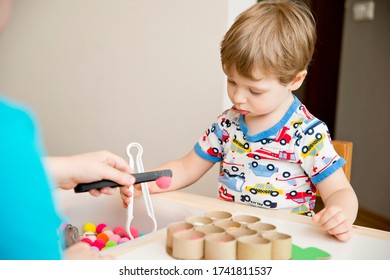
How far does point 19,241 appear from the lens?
1.44ft

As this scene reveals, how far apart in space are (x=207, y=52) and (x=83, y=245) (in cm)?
113

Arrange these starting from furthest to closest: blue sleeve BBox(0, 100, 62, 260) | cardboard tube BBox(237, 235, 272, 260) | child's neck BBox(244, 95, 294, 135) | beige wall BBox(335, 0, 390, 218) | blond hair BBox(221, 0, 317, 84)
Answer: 1. beige wall BBox(335, 0, 390, 218)
2. child's neck BBox(244, 95, 294, 135)
3. blond hair BBox(221, 0, 317, 84)
4. cardboard tube BBox(237, 235, 272, 260)
5. blue sleeve BBox(0, 100, 62, 260)

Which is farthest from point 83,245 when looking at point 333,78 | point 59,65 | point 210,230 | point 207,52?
point 333,78

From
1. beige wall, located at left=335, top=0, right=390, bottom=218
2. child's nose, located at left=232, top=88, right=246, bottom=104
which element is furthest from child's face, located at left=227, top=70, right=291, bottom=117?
beige wall, located at left=335, top=0, right=390, bottom=218

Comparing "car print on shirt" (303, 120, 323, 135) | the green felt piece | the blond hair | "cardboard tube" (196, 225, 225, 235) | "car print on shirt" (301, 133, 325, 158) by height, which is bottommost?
the green felt piece

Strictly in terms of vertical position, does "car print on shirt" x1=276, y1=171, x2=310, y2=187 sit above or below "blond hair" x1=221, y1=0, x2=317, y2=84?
below

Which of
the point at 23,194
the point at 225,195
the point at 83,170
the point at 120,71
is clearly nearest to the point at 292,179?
the point at 225,195

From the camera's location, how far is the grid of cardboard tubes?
2.19 ft

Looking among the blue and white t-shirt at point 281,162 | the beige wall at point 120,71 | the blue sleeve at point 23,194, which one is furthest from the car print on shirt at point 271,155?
the blue sleeve at point 23,194

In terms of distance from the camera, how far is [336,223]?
2.59ft

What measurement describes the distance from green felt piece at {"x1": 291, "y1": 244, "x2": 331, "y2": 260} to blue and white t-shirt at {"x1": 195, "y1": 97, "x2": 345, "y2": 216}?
290 millimetres

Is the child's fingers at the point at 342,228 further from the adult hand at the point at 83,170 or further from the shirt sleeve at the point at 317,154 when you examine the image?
the adult hand at the point at 83,170

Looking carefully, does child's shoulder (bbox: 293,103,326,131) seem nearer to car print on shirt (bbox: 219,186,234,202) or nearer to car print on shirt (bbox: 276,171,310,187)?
car print on shirt (bbox: 276,171,310,187)

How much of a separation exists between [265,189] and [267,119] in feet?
0.50
